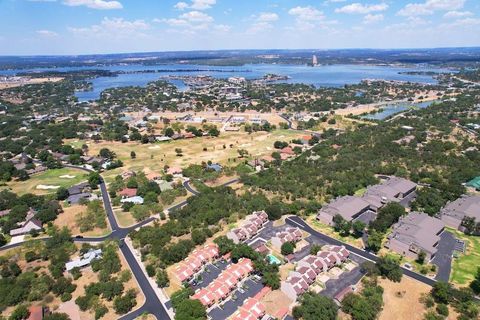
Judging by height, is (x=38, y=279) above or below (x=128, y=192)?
below

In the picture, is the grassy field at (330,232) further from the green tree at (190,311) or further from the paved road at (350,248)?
the green tree at (190,311)

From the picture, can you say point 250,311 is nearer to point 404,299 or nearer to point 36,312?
point 404,299

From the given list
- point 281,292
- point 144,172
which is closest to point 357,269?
point 281,292

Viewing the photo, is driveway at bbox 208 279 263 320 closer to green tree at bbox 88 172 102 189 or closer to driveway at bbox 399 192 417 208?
driveway at bbox 399 192 417 208

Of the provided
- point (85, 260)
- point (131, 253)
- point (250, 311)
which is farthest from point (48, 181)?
point (250, 311)

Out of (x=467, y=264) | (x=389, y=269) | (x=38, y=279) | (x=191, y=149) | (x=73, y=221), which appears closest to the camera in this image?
(x=389, y=269)
